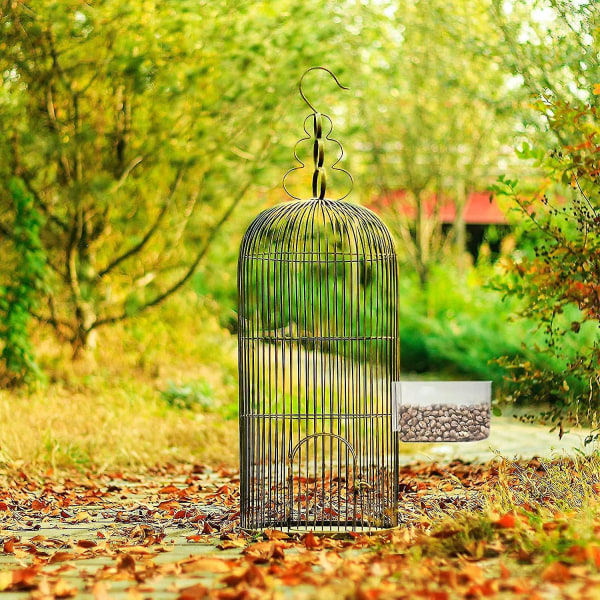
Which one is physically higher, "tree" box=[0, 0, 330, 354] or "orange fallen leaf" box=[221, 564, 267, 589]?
"tree" box=[0, 0, 330, 354]

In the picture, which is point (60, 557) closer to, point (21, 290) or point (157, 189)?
point (21, 290)

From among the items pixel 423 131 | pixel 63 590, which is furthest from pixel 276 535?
pixel 423 131

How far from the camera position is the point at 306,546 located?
15.1 ft

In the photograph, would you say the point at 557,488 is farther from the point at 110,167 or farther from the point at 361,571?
the point at 110,167

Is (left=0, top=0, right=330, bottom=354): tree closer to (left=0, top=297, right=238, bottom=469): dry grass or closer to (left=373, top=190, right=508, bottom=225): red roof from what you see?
(left=0, top=297, right=238, bottom=469): dry grass

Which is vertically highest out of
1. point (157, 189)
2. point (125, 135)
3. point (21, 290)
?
point (125, 135)

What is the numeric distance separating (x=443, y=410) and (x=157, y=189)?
643 centimetres

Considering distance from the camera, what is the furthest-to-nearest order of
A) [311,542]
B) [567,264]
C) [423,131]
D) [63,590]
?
[423,131]
[567,264]
[311,542]
[63,590]

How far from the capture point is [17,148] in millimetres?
9625

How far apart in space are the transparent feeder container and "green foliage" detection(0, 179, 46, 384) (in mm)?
5138

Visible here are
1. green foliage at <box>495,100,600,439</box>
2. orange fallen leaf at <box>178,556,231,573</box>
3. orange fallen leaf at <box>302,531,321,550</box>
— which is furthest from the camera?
green foliage at <box>495,100,600,439</box>

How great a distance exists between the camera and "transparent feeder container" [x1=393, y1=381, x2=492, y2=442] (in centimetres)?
488

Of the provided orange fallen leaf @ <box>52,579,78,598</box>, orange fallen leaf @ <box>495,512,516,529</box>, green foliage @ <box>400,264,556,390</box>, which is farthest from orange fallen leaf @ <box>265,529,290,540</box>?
green foliage @ <box>400,264,556,390</box>

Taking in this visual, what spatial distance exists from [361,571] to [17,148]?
705cm
